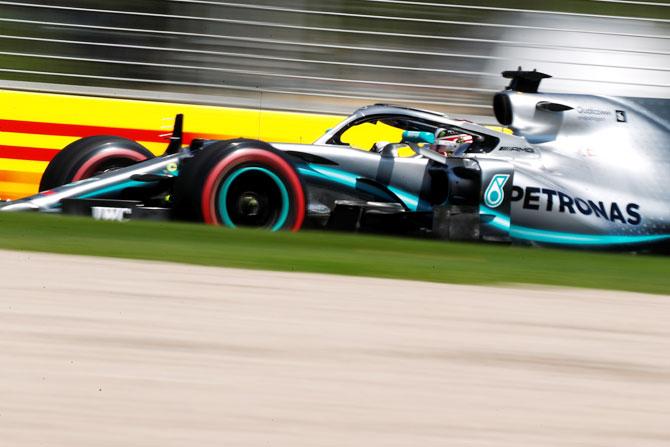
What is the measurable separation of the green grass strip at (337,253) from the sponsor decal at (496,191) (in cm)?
36

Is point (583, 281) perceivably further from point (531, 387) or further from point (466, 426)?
point (466, 426)

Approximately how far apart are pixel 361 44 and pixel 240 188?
157 inches

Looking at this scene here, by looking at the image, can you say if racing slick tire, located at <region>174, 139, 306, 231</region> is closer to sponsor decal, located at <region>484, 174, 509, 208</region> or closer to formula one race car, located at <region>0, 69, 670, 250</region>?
formula one race car, located at <region>0, 69, 670, 250</region>

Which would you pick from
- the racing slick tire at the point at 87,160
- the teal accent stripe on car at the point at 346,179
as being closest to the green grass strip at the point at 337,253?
the teal accent stripe on car at the point at 346,179

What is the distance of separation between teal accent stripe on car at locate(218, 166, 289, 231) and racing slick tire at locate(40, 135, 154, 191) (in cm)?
119

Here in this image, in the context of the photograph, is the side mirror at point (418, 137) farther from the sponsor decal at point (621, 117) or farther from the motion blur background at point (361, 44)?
the motion blur background at point (361, 44)

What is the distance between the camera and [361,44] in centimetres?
1063

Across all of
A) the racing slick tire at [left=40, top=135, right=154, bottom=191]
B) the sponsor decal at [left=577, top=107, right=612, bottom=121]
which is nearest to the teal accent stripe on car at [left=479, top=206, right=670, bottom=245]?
the sponsor decal at [left=577, top=107, right=612, bottom=121]

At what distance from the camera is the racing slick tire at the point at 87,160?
25.5 feet

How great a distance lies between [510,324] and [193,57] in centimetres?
682

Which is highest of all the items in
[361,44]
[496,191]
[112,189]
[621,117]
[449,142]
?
[361,44]

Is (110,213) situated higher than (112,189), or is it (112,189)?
(112,189)

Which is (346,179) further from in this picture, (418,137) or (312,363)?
(312,363)

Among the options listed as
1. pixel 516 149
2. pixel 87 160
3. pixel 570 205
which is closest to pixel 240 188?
pixel 87 160
